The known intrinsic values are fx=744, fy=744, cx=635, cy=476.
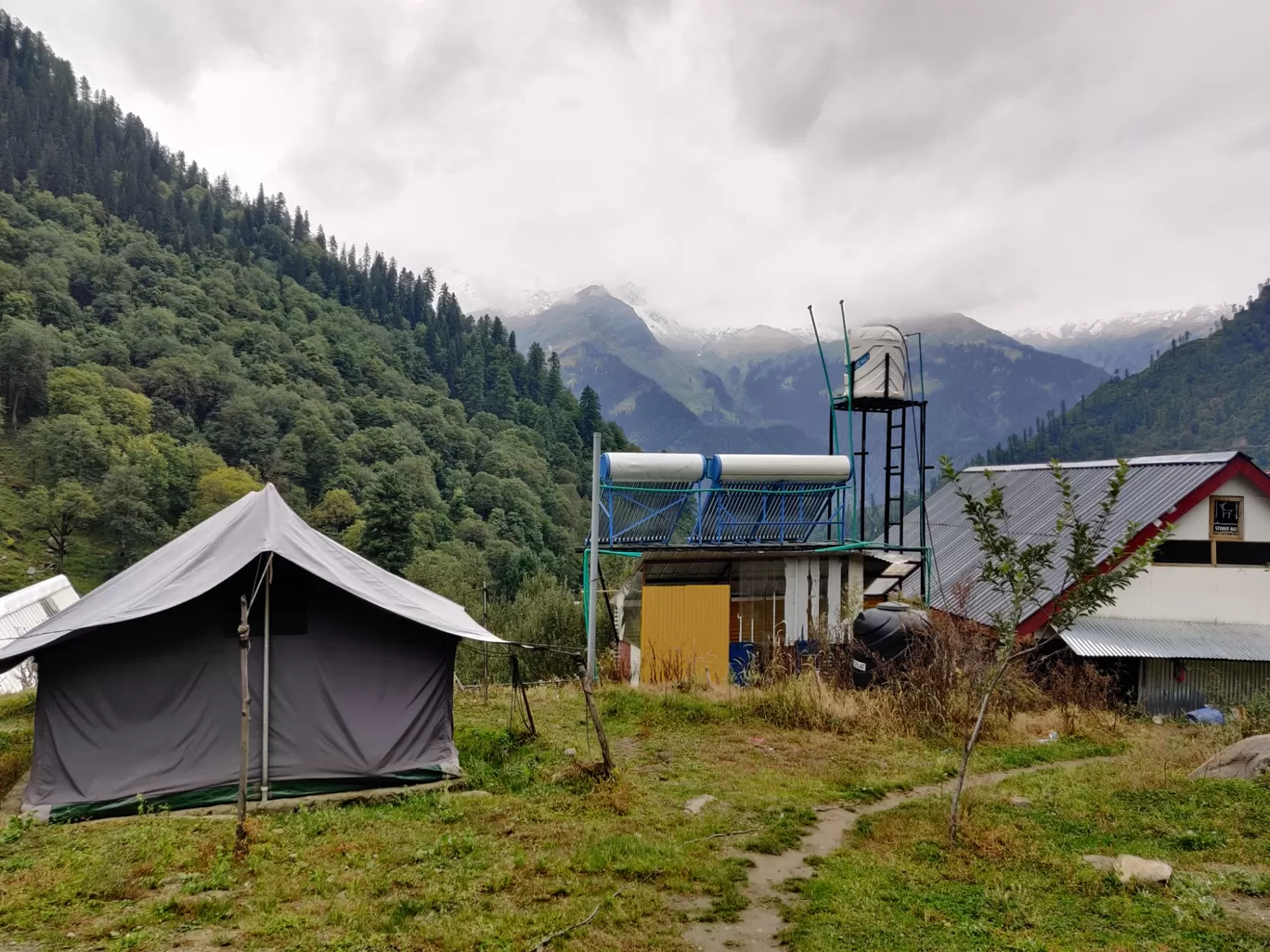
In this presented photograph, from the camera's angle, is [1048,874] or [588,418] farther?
[588,418]

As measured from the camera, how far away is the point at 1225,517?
16.7 metres

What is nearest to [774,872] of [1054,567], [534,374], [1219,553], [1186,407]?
[1054,567]

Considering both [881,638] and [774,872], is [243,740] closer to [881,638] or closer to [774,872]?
[774,872]

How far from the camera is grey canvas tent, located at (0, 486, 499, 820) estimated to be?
25.1 feet

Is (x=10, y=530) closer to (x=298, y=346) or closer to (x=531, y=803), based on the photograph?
(x=298, y=346)

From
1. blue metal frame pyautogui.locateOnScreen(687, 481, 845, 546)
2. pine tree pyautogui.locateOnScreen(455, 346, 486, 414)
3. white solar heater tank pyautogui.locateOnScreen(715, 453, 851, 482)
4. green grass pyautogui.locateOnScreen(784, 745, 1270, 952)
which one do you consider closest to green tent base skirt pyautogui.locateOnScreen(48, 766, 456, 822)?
green grass pyautogui.locateOnScreen(784, 745, 1270, 952)

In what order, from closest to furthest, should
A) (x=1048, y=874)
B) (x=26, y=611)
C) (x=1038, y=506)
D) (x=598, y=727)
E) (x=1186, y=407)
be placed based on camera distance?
(x=1048, y=874) < (x=598, y=727) < (x=1038, y=506) < (x=26, y=611) < (x=1186, y=407)

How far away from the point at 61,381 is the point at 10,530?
18.1m

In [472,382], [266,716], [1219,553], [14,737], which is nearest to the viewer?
[266,716]

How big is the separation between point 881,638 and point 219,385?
87.1 m

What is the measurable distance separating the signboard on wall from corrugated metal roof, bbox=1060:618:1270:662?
1976 millimetres

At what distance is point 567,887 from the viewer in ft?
19.0

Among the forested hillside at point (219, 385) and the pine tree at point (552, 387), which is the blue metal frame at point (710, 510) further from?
the pine tree at point (552, 387)

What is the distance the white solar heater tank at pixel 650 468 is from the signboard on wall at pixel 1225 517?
11.6 metres
